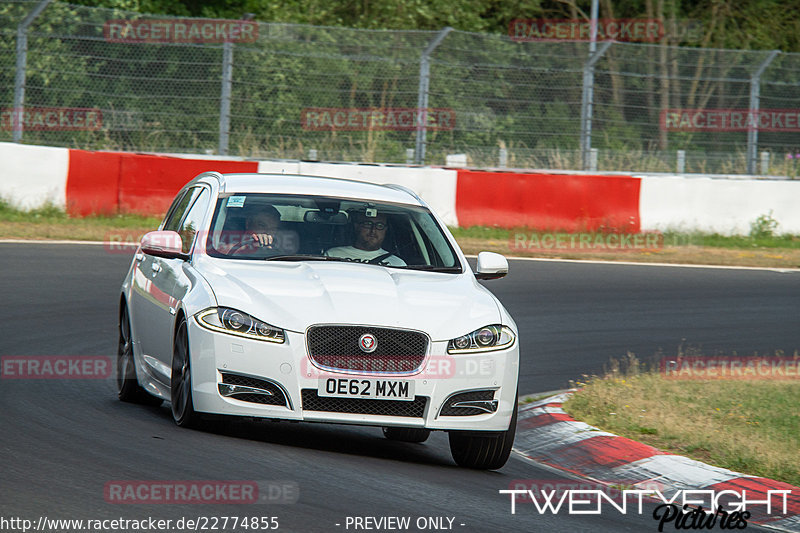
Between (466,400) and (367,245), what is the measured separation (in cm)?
151

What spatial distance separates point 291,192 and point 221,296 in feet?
4.75

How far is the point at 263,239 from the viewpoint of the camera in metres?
7.90

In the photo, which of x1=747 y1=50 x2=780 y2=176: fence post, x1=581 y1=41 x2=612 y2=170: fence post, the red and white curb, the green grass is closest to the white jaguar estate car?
the red and white curb

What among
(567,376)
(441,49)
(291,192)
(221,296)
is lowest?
(567,376)

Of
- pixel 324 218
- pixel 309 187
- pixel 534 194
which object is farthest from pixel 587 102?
pixel 324 218

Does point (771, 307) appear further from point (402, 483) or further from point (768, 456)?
point (402, 483)

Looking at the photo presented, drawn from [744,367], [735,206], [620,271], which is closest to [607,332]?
[744,367]

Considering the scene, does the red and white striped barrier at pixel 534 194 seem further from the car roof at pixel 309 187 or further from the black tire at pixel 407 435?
the black tire at pixel 407 435

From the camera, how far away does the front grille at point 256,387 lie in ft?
22.3

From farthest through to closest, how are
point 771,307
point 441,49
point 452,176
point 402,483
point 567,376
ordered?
point 441,49 < point 452,176 < point 771,307 < point 567,376 < point 402,483

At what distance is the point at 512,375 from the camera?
7.18 meters

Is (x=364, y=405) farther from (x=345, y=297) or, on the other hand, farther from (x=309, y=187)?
(x=309, y=187)

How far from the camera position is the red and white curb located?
269 inches

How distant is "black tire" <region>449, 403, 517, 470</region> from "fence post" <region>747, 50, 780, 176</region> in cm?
1616
